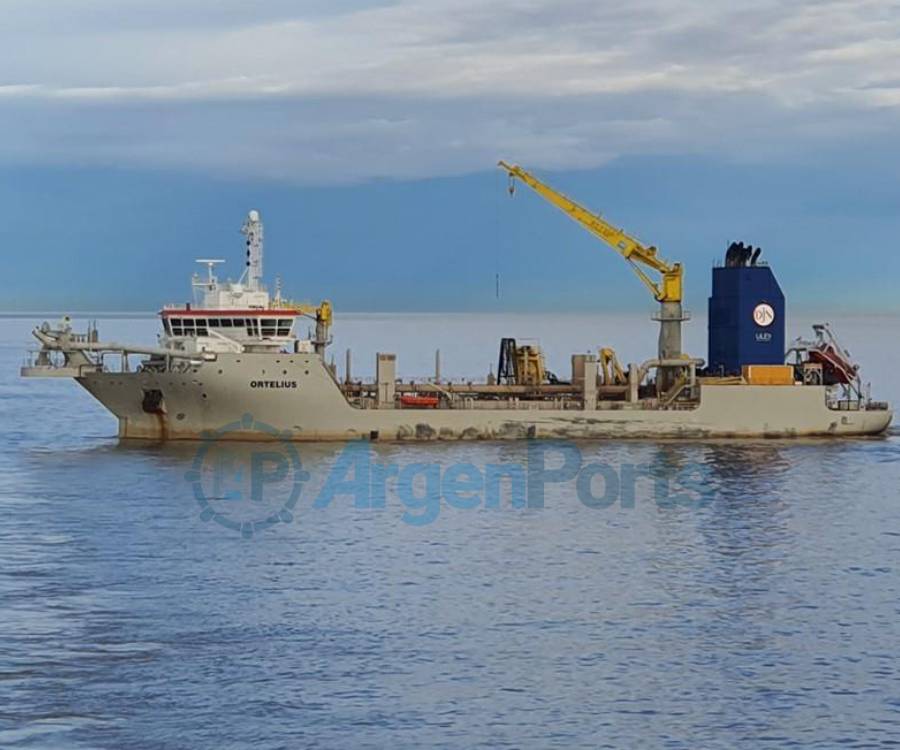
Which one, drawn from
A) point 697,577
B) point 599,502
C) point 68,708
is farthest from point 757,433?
point 68,708

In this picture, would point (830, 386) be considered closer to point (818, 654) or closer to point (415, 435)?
point (415, 435)

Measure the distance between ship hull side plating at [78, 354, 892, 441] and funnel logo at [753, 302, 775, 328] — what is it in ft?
10.3

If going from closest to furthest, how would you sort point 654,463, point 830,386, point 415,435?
point 654,463 → point 415,435 → point 830,386

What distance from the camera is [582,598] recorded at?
2916 centimetres

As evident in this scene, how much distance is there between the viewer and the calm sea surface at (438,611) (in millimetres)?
21875

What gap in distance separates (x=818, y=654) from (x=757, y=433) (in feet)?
104

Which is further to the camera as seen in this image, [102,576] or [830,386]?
[830,386]

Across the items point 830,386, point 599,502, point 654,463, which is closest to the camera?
point 599,502

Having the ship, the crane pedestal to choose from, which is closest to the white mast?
the ship

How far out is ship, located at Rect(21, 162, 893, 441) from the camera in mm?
51719

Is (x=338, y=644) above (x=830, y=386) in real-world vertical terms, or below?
below

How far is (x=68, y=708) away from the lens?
22.0 metres

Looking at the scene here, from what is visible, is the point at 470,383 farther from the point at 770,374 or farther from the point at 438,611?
the point at 438,611

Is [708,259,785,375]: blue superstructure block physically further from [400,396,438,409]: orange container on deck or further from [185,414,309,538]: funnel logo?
[185,414,309,538]: funnel logo
